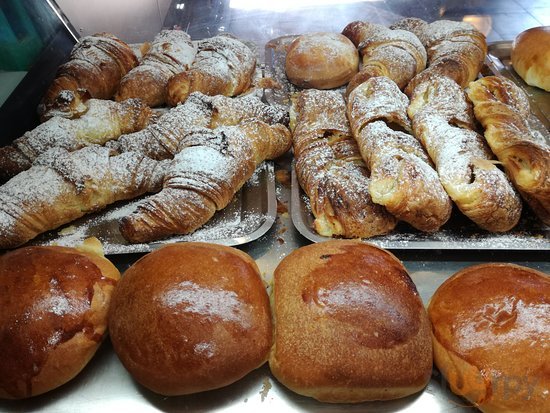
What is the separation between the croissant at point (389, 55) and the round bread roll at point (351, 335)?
4.94 feet

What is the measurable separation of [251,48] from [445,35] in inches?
53.5

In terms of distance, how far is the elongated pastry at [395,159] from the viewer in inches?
69.9

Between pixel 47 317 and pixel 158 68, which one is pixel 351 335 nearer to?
pixel 47 317

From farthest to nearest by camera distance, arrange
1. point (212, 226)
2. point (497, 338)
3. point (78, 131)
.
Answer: point (78, 131) < point (212, 226) < point (497, 338)

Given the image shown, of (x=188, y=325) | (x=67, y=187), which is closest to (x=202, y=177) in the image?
(x=67, y=187)

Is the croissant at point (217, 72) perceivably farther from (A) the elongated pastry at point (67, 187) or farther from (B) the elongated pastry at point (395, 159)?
(B) the elongated pastry at point (395, 159)

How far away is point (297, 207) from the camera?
2.03 metres

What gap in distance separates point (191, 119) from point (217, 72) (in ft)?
1.72

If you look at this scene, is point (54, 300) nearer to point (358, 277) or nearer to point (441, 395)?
point (358, 277)

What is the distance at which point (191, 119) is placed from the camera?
7.79 feet

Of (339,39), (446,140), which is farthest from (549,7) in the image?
(446,140)

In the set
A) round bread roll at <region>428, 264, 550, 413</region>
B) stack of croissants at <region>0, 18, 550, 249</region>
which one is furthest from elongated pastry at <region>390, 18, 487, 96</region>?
round bread roll at <region>428, 264, 550, 413</region>

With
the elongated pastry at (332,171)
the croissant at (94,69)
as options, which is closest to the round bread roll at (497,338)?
the elongated pastry at (332,171)

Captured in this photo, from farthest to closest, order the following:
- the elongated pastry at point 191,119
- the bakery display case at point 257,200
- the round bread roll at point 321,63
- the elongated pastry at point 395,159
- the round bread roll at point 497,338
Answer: the round bread roll at point 321,63 → the elongated pastry at point 191,119 → the elongated pastry at point 395,159 → the bakery display case at point 257,200 → the round bread roll at point 497,338
